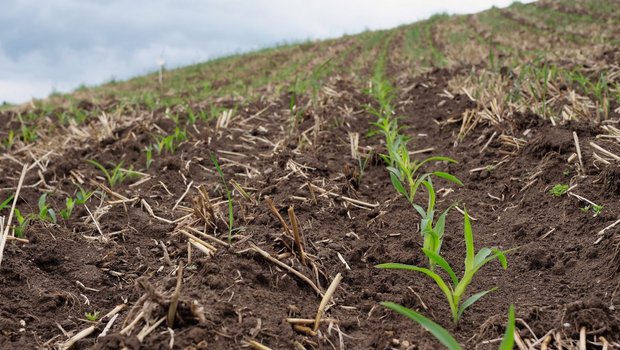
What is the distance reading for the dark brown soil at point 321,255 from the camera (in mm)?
1852

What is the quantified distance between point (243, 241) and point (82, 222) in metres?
1.16

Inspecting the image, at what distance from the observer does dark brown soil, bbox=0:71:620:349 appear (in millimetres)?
1852

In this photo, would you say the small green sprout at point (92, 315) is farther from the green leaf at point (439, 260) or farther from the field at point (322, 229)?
the green leaf at point (439, 260)

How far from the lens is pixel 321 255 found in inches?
95.3

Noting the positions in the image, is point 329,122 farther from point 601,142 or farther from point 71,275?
point 71,275

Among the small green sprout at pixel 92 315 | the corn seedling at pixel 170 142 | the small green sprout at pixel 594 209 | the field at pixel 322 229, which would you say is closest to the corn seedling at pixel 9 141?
the field at pixel 322 229

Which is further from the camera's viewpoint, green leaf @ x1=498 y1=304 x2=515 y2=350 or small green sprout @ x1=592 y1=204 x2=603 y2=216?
small green sprout @ x1=592 y1=204 x2=603 y2=216

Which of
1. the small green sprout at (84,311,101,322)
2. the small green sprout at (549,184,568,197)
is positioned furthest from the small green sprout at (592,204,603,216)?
the small green sprout at (84,311,101,322)

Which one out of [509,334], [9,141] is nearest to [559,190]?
[509,334]

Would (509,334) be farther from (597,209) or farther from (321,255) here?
(597,209)

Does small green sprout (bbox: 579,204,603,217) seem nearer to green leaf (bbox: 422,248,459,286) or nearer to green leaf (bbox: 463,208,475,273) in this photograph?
green leaf (bbox: 463,208,475,273)

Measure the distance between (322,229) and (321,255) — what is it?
0.38 meters

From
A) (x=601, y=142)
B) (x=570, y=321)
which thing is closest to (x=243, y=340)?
(x=570, y=321)

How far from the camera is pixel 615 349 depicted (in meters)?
1.77
